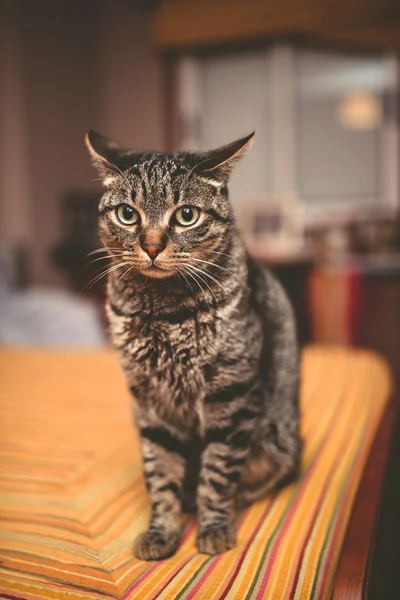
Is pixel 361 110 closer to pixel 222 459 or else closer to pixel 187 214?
pixel 187 214

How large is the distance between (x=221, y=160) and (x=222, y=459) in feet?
1.49

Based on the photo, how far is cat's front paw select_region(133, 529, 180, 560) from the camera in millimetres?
719

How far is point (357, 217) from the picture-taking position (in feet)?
11.3

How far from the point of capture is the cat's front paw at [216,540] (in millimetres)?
732

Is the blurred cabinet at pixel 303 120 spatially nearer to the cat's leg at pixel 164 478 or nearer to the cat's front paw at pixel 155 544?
the cat's leg at pixel 164 478

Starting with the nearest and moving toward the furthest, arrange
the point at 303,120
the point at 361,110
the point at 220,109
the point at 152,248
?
the point at 152,248
the point at 361,110
the point at 303,120
the point at 220,109

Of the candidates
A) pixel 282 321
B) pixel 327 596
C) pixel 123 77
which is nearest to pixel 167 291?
pixel 282 321

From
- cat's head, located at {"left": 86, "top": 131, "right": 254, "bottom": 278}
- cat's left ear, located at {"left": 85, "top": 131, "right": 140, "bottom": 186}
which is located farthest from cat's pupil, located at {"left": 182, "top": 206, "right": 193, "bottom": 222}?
cat's left ear, located at {"left": 85, "top": 131, "right": 140, "bottom": 186}

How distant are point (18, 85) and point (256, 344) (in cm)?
310

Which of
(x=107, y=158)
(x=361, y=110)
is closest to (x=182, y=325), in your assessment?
(x=107, y=158)

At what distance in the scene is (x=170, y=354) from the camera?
781mm

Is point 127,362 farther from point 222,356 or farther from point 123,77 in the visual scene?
point 123,77

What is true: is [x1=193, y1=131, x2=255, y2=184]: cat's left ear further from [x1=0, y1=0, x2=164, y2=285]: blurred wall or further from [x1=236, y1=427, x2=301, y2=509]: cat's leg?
[x1=0, y1=0, x2=164, y2=285]: blurred wall

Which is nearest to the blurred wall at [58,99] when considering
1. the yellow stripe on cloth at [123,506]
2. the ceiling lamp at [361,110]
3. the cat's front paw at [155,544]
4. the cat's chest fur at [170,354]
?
the ceiling lamp at [361,110]
